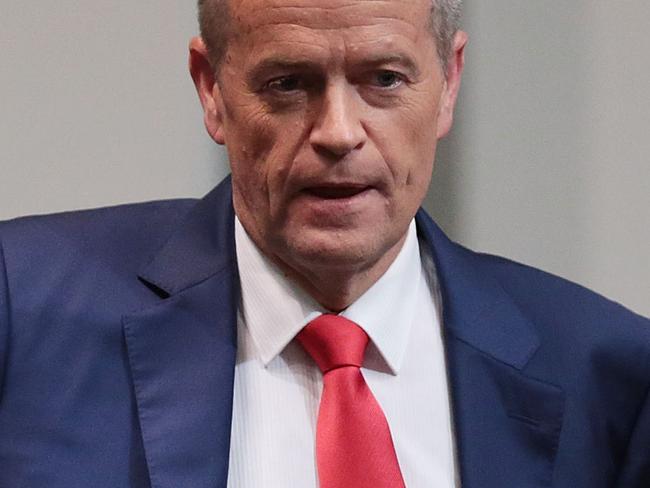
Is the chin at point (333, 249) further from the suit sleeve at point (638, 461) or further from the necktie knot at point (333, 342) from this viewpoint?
the suit sleeve at point (638, 461)

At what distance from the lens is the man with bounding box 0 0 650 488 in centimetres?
146

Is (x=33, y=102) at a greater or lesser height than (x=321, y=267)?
greater

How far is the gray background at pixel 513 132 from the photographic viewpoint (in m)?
2.05

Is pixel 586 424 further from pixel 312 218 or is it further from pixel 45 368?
pixel 45 368

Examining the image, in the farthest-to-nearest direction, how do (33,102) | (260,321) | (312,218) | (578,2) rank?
(578,2)
(33,102)
(260,321)
(312,218)

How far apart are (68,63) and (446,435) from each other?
2.40 ft

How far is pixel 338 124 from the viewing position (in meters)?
1.43

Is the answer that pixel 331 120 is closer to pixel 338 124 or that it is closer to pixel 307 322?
pixel 338 124

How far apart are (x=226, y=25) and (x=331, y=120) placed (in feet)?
0.49

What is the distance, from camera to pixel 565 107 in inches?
86.6

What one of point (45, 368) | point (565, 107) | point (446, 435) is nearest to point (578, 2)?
point (565, 107)

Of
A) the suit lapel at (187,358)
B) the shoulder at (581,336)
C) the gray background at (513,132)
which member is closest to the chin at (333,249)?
the suit lapel at (187,358)

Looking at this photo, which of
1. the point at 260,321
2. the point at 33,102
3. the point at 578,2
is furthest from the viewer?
the point at 578,2

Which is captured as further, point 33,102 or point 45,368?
point 33,102
